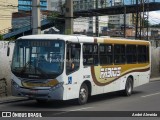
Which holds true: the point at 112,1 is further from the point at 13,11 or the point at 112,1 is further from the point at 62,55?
the point at 13,11

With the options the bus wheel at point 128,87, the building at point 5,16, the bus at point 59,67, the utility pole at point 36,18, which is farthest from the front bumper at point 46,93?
the building at point 5,16

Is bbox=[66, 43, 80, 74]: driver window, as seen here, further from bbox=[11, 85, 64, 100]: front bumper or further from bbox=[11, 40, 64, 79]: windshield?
bbox=[11, 85, 64, 100]: front bumper

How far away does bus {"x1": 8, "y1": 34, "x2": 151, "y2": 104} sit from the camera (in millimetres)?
15016

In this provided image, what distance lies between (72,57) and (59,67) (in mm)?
790

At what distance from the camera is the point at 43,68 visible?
15102mm

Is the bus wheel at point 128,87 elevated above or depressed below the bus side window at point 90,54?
below

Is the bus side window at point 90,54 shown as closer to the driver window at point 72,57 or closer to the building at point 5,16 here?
the driver window at point 72,57

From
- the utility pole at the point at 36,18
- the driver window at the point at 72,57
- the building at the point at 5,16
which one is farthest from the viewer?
the building at the point at 5,16

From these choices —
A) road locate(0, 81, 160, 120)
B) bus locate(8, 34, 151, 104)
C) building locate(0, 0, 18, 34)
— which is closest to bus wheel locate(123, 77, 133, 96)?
road locate(0, 81, 160, 120)

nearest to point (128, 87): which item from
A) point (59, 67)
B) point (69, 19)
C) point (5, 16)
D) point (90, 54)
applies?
point (90, 54)

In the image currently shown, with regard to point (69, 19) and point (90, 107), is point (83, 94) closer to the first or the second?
point (90, 107)

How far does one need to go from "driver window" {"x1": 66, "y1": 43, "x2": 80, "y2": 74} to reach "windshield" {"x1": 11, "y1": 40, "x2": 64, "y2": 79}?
0.30m

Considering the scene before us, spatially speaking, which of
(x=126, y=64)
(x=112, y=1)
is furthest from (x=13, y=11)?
(x=126, y=64)

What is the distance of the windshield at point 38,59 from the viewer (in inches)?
592
